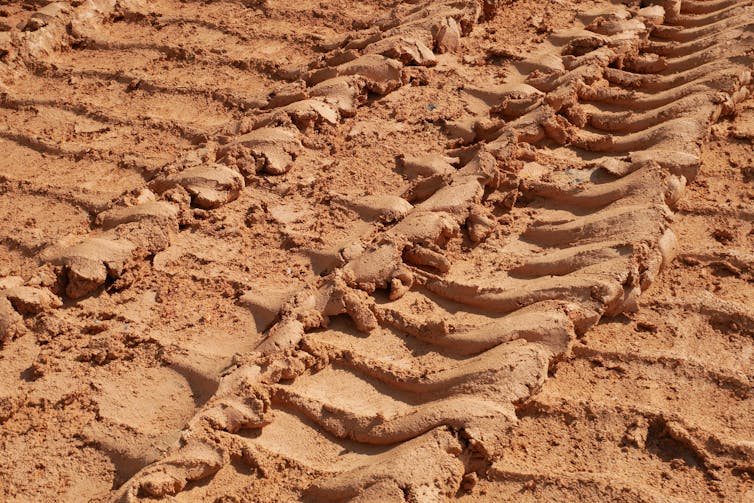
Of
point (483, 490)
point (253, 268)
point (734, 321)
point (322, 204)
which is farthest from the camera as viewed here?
point (322, 204)

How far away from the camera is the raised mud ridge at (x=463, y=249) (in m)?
1.85

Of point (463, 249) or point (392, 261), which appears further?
point (463, 249)

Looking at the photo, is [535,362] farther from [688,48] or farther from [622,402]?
[688,48]

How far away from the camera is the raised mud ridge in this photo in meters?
1.85

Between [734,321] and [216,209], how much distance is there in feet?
5.24

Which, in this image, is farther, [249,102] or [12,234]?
[249,102]

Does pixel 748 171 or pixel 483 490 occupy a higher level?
pixel 748 171

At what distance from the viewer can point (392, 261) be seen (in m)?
2.28

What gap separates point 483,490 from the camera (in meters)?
1.73

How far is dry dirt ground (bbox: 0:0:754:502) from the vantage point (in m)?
1.82

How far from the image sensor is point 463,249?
2383 millimetres

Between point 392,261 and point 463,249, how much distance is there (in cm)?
24

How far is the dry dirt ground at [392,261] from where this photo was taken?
182 centimetres

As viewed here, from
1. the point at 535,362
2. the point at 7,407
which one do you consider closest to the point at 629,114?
A: the point at 535,362
